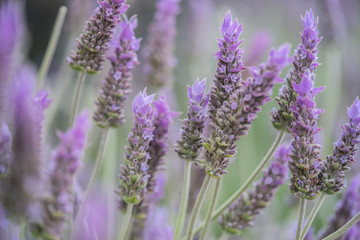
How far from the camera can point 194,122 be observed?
0.57m

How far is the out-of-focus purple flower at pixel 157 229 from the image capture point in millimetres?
768

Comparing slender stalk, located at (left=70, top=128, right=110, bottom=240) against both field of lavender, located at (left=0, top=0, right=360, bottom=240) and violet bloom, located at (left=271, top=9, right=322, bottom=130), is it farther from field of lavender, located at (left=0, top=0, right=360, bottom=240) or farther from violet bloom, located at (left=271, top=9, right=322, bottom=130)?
violet bloom, located at (left=271, top=9, right=322, bottom=130)

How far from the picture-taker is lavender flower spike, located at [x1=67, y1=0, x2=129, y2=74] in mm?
579

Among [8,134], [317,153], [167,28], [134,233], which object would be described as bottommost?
[134,233]

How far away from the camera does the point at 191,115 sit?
57 cm

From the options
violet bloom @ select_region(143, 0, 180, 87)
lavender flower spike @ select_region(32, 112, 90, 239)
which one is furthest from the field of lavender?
violet bloom @ select_region(143, 0, 180, 87)

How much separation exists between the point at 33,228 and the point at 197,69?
1.14 metres

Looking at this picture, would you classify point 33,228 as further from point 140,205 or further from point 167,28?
point 167,28

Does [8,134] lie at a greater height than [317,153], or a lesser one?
lesser

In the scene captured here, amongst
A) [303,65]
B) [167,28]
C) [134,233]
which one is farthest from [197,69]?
[303,65]

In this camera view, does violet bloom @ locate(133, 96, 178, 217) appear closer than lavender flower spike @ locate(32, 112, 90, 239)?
No

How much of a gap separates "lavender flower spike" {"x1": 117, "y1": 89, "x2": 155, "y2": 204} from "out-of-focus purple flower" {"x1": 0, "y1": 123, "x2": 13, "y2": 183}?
136mm

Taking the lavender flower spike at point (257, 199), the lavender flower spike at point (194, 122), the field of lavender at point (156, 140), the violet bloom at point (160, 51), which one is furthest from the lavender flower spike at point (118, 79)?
the violet bloom at point (160, 51)

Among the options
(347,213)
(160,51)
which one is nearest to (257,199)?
(347,213)
